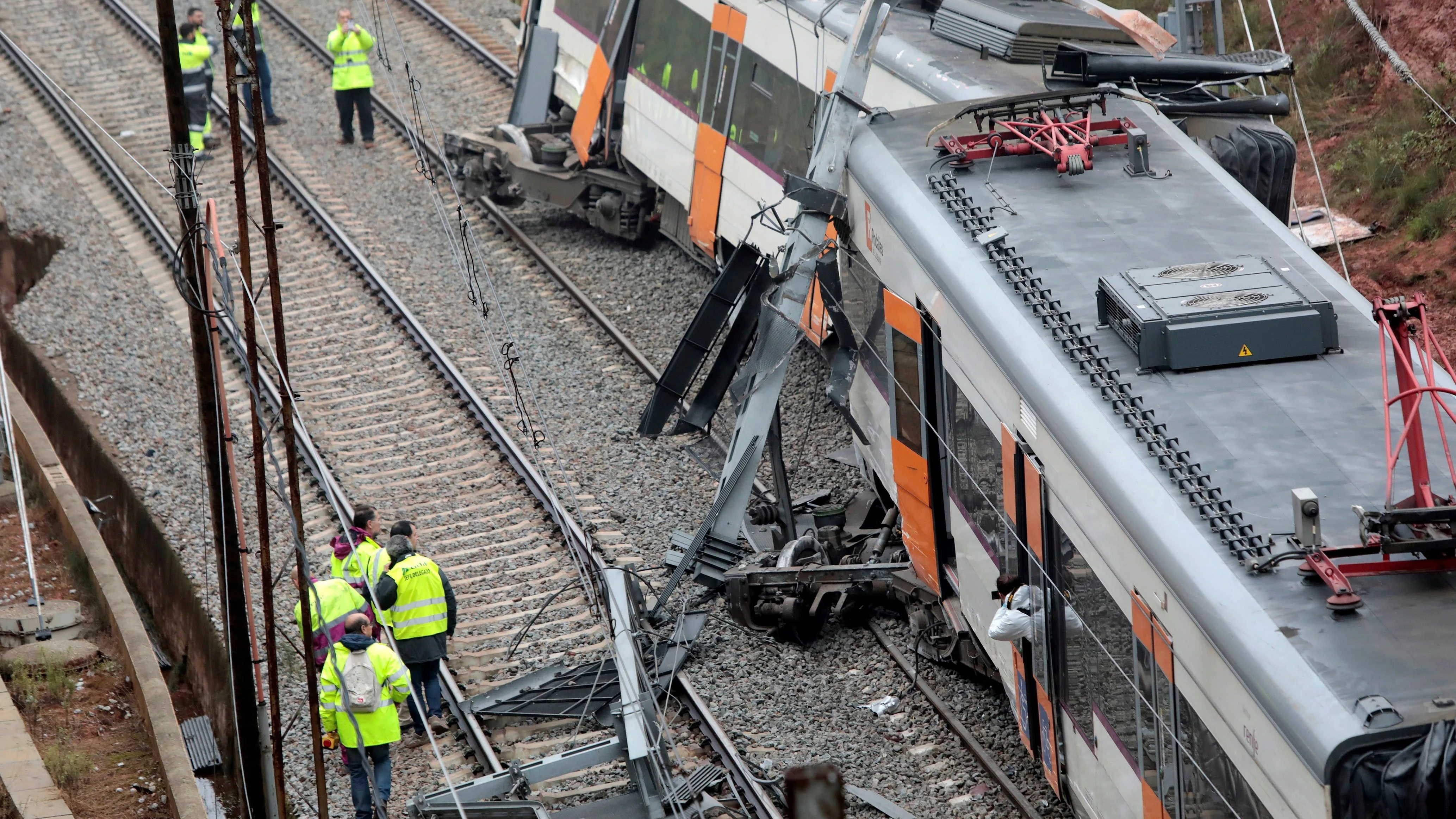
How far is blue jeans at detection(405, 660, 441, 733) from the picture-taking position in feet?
34.8

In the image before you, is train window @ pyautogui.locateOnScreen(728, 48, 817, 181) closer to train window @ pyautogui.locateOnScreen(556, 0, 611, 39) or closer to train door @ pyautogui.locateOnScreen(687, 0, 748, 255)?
train door @ pyautogui.locateOnScreen(687, 0, 748, 255)

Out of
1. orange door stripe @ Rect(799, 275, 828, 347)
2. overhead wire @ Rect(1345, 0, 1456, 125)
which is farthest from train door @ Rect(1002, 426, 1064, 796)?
overhead wire @ Rect(1345, 0, 1456, 125)

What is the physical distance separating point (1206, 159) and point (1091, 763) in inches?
152

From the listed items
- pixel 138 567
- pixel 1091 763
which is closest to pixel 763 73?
pixel 138 567

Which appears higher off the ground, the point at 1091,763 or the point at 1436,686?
the point at 1436,686

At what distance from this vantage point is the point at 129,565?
14117mm

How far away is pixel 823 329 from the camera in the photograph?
40.1 ft

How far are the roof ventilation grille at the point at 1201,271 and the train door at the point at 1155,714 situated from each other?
1805mm

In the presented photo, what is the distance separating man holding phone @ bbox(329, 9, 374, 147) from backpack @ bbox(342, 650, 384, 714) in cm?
1211

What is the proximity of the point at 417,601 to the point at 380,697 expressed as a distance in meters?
1.11

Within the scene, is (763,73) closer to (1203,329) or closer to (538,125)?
(538,125)

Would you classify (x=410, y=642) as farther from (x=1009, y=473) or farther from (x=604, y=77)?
(x=604, y=77)

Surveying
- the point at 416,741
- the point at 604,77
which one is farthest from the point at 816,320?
the point at 604,77

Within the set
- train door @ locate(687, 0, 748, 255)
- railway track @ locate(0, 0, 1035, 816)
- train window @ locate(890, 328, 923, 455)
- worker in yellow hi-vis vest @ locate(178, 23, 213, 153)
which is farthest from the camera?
worker in yellow hi-vis vest @ locate(178, 23, 213, 153)
